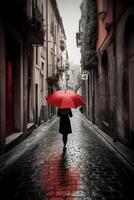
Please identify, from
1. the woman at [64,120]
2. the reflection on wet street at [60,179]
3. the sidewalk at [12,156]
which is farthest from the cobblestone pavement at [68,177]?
the woman at [64,120]

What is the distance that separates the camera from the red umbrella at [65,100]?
921 cm

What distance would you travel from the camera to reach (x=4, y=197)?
541 cm

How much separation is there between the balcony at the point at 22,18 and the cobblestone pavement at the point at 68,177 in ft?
14.1

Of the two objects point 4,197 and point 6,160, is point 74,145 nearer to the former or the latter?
point 6,160

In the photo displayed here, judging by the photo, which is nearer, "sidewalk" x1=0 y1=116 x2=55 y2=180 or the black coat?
"sidewalk" x1=0 y1=116 x2=55 y2=180

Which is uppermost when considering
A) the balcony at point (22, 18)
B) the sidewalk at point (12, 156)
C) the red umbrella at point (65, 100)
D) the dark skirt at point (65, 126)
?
the balcony at point (22, 18)

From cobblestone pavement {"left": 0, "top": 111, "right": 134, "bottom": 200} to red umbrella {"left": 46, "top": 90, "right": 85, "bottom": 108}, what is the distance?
56.3 inches

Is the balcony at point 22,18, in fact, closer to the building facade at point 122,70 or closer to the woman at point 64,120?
the building facade at point 122,70

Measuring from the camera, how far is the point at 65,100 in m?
9.35

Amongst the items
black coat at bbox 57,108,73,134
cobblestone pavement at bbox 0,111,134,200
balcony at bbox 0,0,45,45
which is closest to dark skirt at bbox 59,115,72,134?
black coat at bbox 57,108,73,134

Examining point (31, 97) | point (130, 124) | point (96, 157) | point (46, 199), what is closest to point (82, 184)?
point (46, 199)

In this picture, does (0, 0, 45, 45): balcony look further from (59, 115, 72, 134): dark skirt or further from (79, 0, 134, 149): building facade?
(59, 115, 72, 134): dark skirt

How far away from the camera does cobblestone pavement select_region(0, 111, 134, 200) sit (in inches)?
217

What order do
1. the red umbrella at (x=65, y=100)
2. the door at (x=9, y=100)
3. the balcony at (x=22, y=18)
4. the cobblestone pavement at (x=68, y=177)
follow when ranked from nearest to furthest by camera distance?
the cobblestone pavement at (x=68, y=177), the red umbrella at (x=65, y=100), the balcony at (x=22, y=18), the door at (x=9, y=100)
